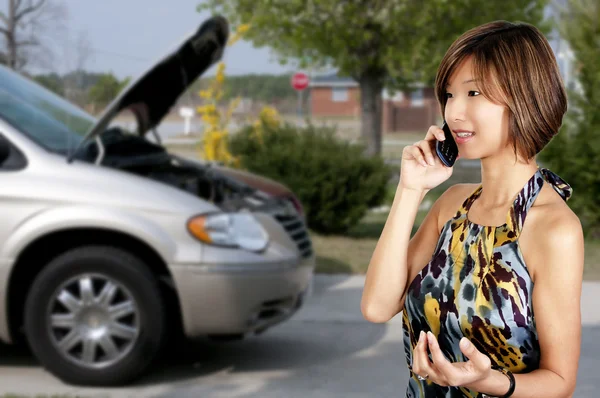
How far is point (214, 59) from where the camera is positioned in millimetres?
6484

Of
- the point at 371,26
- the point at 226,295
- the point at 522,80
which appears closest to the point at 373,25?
the point at 371,26

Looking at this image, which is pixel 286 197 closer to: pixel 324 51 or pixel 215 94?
pixel 215 94

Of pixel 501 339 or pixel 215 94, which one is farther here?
pixel 215 94

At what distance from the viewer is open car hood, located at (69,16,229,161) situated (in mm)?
5691

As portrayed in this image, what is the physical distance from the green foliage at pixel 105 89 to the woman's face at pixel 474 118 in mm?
10216

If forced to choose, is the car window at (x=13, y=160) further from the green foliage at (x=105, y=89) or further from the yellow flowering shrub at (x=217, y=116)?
the yellow flowering shrub at (x=217, y=116)

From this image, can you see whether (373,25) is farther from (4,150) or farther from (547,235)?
(547,235)

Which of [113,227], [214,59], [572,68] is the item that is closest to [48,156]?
[113,227]

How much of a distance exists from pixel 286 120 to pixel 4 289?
23.7 feet

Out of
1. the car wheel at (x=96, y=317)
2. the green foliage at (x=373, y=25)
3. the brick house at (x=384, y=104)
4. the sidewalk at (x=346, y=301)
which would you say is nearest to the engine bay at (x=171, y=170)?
the car wheel at (x=96, y=317)

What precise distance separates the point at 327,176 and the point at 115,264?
5.63m

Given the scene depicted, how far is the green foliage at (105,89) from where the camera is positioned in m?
11.9

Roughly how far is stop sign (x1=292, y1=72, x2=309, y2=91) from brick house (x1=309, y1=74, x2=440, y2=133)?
70.7ft

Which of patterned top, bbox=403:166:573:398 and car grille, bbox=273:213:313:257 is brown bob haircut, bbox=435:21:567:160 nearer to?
patterned top, bbox=403:166:573:398
